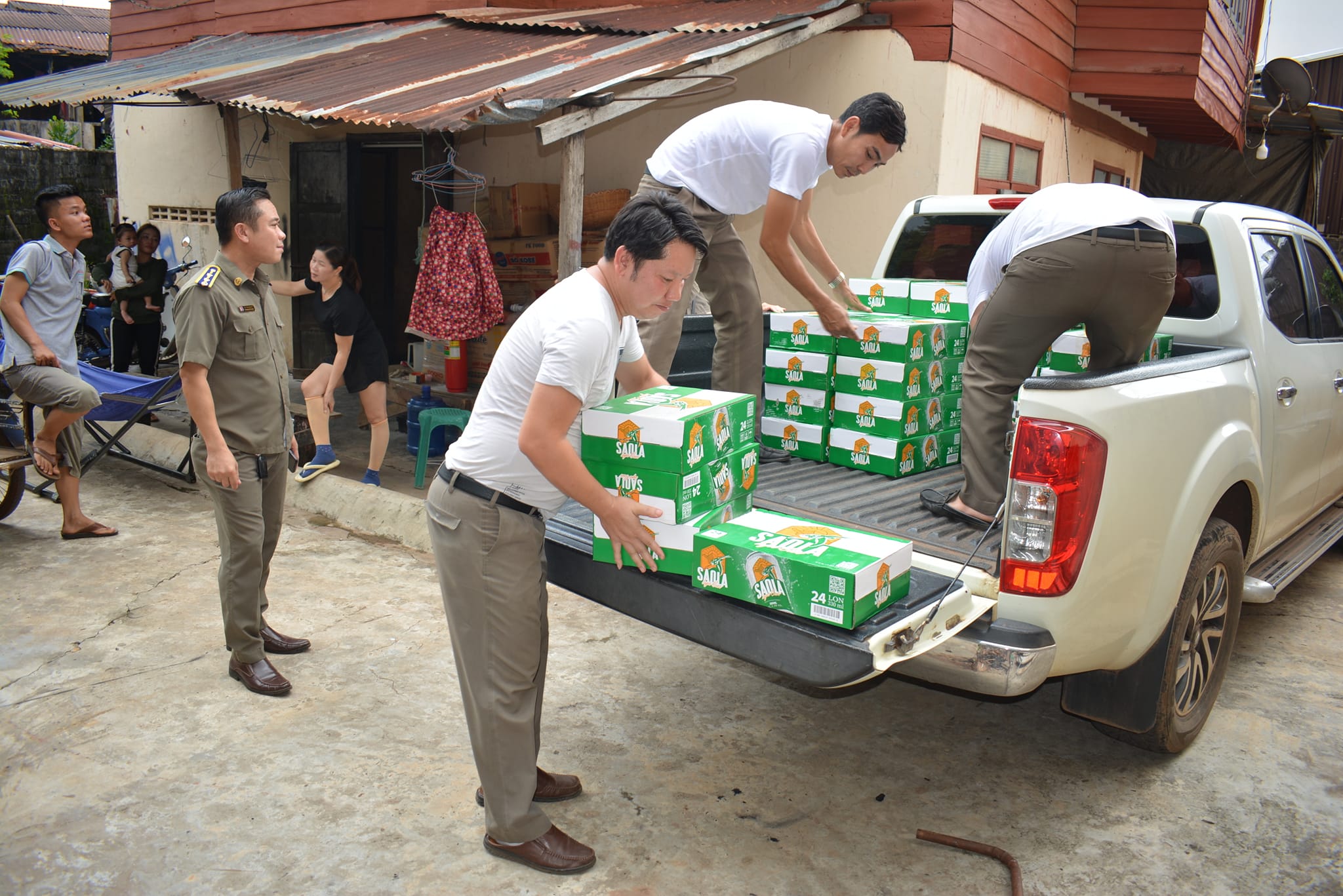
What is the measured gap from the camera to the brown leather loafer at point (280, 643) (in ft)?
14.0

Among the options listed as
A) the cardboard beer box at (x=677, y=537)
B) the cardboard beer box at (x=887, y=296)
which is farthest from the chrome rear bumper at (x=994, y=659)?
the cardboard beer box at (x=887, y=296)

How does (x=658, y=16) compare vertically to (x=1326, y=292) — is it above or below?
above

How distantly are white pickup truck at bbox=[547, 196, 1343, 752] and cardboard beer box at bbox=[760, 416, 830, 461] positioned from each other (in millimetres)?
108

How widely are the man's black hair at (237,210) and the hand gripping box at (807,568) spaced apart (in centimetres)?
232

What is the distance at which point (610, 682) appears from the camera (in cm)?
415

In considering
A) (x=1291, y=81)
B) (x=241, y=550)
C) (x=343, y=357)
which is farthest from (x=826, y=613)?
(x=1291, y=81)

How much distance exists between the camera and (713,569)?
2.69m

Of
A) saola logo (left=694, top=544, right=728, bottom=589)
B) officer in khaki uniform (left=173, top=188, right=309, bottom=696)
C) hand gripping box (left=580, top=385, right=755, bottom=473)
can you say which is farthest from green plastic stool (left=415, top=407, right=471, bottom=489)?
saola logo (left=694, top=544, right=728, bottom=589)

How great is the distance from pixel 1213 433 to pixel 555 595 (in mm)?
3172

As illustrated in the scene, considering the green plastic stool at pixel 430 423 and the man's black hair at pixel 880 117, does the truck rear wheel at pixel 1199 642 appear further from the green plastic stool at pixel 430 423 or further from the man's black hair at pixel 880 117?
the green plastic stool at pixel 430 423

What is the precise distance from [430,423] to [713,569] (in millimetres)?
4972

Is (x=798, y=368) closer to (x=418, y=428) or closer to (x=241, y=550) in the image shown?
(x=241, y=550)

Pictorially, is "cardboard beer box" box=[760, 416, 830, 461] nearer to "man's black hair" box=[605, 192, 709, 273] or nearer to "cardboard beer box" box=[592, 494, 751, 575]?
"cardboard beer box" box=[592, 494, 751, 575]

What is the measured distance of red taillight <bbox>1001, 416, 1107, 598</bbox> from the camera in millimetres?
2660
